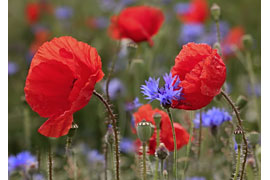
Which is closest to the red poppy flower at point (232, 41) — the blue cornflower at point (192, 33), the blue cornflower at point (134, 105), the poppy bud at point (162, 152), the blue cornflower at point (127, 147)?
the blue cornflower at point (192, 33)

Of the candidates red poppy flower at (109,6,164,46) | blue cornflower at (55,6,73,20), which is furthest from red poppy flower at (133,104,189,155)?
blue cornflower at (55,6,73,20)

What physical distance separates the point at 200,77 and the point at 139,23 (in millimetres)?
643

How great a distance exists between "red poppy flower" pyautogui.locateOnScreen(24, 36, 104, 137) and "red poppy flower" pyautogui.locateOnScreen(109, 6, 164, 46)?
54 cm

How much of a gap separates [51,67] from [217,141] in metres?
0.44

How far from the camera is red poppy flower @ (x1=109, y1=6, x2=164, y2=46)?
1.35m

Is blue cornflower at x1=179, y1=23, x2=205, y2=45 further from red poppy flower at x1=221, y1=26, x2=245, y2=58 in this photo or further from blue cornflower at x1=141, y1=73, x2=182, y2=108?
blue cornflower at x1=141, y1=73, x2=182, y2=108

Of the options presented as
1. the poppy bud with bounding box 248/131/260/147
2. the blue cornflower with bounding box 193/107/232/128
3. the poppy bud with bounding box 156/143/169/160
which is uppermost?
the blue cornflower with bounding box 193/107/232/128

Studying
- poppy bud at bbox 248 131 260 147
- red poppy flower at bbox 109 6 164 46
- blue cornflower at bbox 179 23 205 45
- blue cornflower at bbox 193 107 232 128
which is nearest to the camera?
poppy bud at bbox 248 131 260 147

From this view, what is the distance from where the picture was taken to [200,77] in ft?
2.48

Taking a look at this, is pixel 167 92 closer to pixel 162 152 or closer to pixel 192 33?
pixel 162 152

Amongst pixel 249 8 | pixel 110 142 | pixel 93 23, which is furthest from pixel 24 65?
pixel 110 142

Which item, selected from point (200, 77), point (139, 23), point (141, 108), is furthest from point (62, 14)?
point (200, 77)

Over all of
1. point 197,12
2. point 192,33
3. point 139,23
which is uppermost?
point 197,12

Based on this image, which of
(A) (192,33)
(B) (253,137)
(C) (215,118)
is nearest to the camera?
(B) (253,137)
